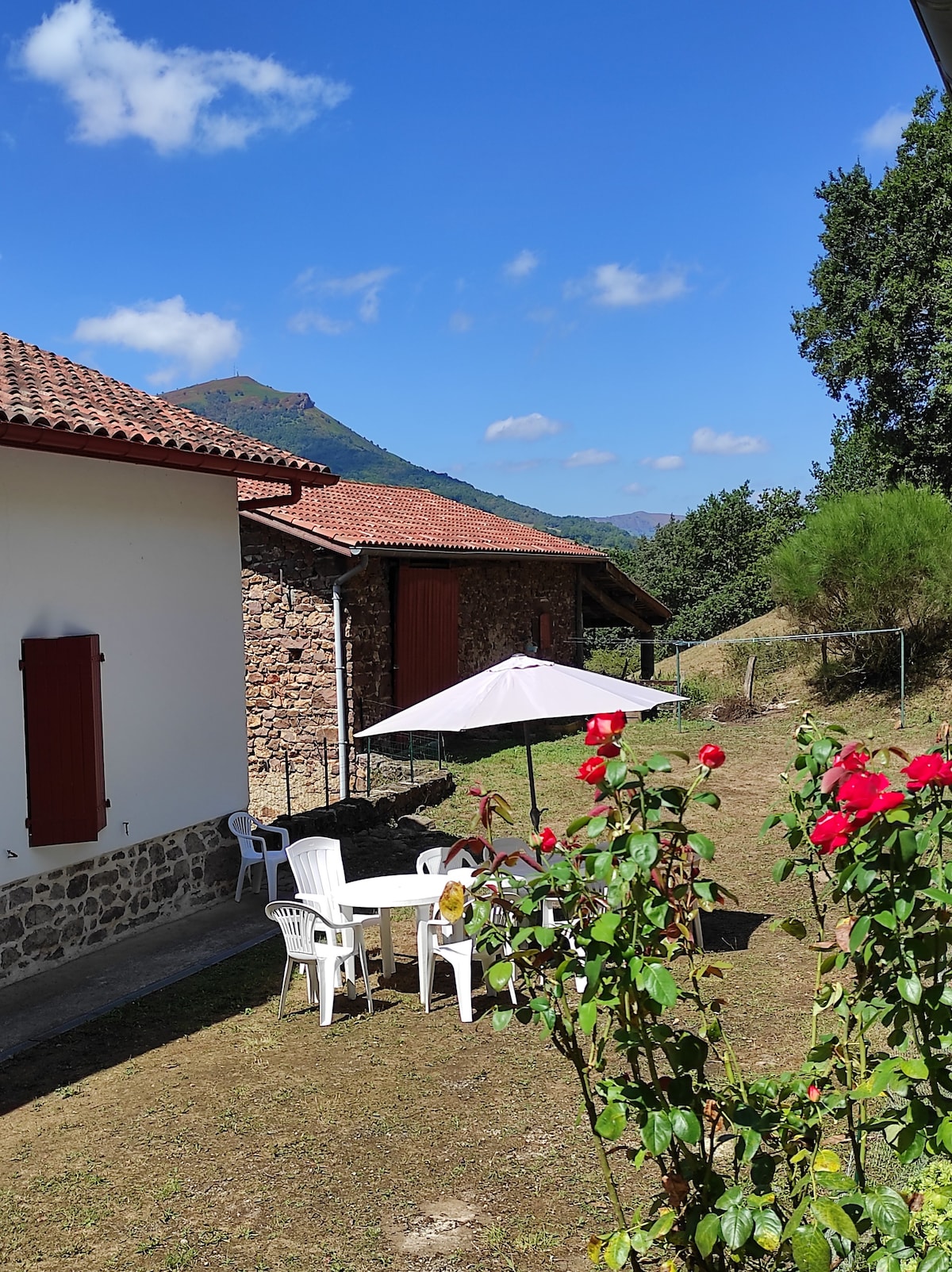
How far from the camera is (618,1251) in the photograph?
88.5 inches

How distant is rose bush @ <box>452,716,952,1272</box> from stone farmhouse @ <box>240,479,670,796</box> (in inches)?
425

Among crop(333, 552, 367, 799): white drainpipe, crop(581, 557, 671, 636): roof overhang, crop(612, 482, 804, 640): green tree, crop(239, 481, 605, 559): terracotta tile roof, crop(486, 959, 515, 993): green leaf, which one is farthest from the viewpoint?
crop(612, 482, 804, 640): green tree

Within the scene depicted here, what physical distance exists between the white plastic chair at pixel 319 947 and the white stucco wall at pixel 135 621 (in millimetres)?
1921

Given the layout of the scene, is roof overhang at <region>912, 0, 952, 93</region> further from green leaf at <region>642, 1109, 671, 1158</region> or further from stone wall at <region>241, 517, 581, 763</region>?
stone wall at <region>241, 517, 581, 763</region>

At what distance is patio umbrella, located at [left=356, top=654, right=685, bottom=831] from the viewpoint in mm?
6594

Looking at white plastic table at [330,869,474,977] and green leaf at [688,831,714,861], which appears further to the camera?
white plastic table at [330,869,474,977]

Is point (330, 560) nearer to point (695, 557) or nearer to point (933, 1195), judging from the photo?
point (933, 1195)

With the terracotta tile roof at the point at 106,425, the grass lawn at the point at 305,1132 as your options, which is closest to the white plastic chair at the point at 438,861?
the grass lawn at the point at 305,1132

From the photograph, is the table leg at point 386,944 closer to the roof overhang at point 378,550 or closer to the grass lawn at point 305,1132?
the grass lawn at point 305,1132

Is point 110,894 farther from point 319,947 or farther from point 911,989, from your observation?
point 911,989

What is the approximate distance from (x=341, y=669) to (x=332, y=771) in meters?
1.40

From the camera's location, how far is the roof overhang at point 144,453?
6.21m

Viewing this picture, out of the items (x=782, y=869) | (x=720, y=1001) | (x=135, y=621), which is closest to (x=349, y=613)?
(x=135, y=621)

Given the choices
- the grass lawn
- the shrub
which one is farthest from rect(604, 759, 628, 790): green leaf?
the shrub
